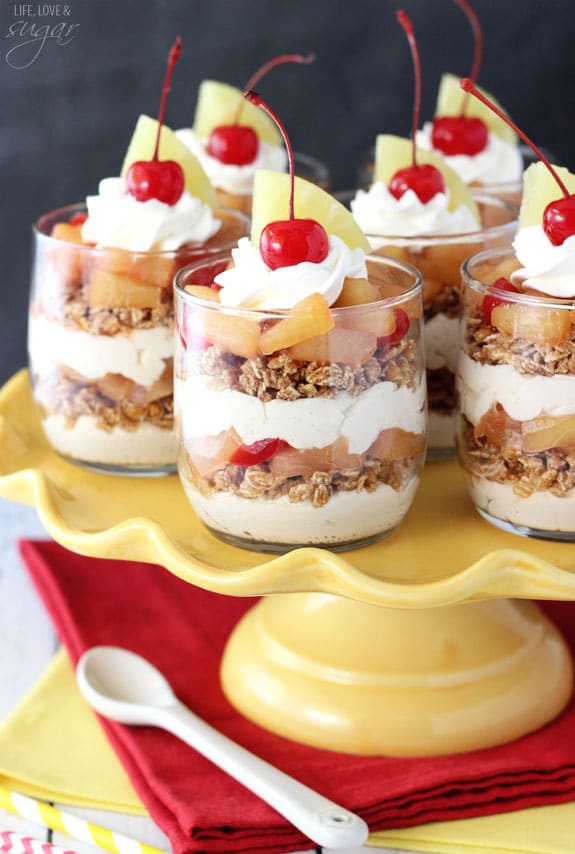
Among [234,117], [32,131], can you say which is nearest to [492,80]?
[234,117]

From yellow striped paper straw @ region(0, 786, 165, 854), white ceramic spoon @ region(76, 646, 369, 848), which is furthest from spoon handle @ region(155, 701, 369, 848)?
yellow striped paper straw @ region(0, 786, 165, 854)

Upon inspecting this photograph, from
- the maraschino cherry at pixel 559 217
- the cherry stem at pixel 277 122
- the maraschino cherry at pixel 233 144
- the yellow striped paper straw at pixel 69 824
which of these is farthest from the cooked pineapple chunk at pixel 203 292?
the maraschino cherry at pixel 233 144

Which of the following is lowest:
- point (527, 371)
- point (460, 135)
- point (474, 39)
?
point (527, 371)

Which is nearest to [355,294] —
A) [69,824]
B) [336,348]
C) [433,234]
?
[336,348]

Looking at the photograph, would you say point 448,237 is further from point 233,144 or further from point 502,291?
point 233,144

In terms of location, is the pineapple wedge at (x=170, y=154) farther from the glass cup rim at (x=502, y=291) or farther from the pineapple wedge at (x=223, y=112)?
the pineapple wedge at (x=223, y=112)

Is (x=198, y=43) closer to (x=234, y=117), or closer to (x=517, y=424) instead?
(x=234, y=117)

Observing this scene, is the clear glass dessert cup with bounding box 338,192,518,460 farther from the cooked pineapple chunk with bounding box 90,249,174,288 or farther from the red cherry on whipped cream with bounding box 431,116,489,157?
the red cherry on whipped cream with bounding box 431,116,489,157
